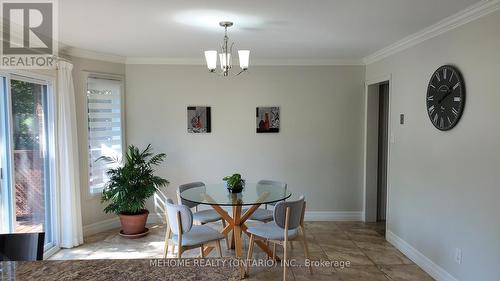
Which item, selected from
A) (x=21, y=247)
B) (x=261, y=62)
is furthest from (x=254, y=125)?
(x=21, y=247)

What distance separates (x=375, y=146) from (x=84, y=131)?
165 inches

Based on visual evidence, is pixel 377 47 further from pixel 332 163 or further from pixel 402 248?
pixel 402 248

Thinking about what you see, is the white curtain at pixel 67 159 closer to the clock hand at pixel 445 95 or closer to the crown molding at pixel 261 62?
the crown molding at pixel 261 62

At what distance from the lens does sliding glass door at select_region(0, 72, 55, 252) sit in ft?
10.8

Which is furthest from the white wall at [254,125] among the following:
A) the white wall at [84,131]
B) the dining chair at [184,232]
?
the dining chair at [184,232]

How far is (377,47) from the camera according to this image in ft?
14.2

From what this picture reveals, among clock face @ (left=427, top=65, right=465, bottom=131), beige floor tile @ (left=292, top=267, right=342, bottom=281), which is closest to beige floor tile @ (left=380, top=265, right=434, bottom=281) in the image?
beige floor tile @ (left=292, top=267, right=342, bottom=281)

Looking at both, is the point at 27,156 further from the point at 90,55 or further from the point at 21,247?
the point at 21,247

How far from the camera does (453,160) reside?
310cm

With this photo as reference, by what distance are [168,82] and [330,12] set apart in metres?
2.97

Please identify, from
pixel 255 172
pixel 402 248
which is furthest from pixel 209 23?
pixel 402 248

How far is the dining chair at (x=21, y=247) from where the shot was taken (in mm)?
1727

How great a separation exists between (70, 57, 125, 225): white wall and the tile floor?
326mm

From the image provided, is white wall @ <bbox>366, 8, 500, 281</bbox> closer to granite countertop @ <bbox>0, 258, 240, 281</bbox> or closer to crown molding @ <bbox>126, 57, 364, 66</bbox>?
crown molding @ <bbox>126, 57, 364, 66</bbox>
